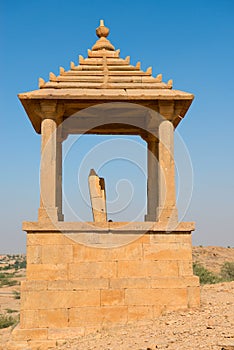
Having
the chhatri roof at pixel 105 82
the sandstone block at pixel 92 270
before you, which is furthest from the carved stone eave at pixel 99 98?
the sandstone block at pixel 92 270

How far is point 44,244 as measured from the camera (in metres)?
9.41

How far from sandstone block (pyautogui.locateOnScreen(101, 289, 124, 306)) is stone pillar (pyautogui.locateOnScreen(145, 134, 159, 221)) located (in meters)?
3.01

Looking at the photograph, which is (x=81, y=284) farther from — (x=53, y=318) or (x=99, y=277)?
(x=53, y=318)

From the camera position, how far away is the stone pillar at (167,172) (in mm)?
9781

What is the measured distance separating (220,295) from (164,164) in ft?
13.9

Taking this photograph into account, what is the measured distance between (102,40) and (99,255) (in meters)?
5.45

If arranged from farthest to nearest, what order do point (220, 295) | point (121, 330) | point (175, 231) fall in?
point (220, 295)
point (175, 231)
point (121, 330)

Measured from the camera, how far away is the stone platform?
9164mm

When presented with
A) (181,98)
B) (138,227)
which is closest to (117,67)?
(181,98)

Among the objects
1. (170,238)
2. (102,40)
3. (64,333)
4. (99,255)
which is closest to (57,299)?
(64,333)

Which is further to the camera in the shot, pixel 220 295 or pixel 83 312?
pixel 220 295

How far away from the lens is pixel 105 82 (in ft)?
34.5

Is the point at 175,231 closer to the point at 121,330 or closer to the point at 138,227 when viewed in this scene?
the point at 138,227

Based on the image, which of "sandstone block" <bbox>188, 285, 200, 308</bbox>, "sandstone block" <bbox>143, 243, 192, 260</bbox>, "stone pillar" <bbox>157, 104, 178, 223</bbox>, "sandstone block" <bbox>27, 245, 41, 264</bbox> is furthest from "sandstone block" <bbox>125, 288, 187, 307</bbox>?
"sandstone block" <bbox>27, 245, 41, 264</bbox>
